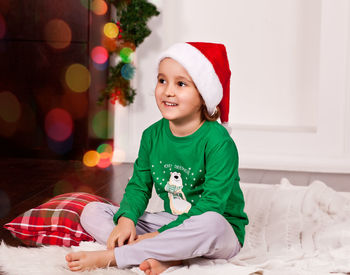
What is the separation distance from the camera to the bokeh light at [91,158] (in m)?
3.08

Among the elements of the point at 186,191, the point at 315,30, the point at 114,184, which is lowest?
the point at 114,184

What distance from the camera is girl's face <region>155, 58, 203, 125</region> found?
1.53 meters

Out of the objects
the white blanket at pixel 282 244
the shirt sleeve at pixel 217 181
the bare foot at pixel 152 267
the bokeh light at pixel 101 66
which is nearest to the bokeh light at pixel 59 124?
the bokeh light at pixel 101 66

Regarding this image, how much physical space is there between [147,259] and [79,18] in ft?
Result: 6.13

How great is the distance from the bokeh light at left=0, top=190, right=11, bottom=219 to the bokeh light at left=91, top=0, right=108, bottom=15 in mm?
1140

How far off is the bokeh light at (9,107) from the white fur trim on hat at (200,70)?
180cm

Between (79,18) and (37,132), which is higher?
(79,18)

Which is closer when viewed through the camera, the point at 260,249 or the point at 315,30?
the point at 260,249

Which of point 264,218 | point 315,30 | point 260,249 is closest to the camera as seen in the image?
point 260,249

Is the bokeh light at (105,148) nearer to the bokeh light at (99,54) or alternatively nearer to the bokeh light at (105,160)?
the bokeh light at (105,160)

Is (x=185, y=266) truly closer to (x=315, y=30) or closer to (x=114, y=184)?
(x=114, y=184)

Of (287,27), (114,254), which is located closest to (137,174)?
(114,254)

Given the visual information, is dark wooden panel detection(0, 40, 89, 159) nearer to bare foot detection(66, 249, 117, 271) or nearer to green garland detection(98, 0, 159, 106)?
green garland detection(98, 0, 159, 106)

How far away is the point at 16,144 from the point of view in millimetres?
3184
